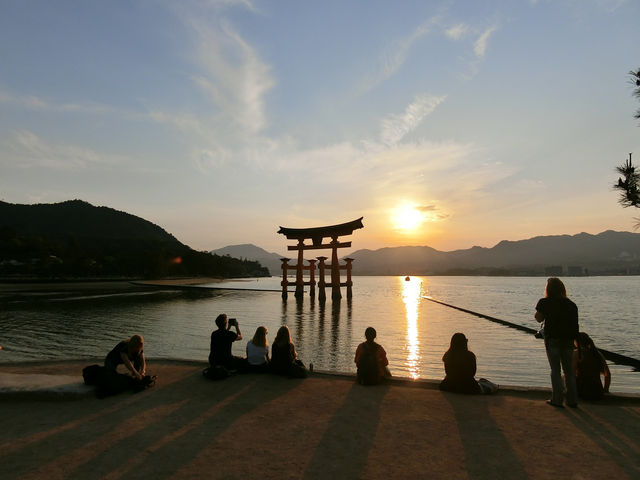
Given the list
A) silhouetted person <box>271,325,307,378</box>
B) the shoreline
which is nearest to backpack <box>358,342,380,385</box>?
the shoreline

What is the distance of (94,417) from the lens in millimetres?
5023

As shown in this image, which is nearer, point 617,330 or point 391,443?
point 391,443

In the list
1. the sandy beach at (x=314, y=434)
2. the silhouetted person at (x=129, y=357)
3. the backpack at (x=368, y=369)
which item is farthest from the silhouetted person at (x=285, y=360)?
the silhouetted person at (x=129, y=357)

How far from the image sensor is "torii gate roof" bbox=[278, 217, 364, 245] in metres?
36.2

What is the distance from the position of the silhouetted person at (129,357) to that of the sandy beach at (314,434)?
41 centimetres

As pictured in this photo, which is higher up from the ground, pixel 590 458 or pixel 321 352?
pixel 590 458

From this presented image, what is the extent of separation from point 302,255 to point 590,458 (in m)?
36.2

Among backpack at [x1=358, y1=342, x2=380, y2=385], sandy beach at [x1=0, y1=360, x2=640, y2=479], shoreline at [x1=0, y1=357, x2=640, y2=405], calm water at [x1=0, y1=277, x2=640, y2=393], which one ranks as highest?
backpack at [x1=358, y1=342, x2=380, y2=385]

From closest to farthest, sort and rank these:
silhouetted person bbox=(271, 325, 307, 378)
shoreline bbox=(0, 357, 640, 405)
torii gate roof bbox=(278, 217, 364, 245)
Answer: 1. shoreline bbox=(0, 357, 640, 405)
2. silhouetted person bbox=(271, 325, 307, 378)
3. torii gate roof bbox=(278, 217, 364, 245)

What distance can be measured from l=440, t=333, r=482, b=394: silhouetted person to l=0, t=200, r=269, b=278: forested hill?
82.0m

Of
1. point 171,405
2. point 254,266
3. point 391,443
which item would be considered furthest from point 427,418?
point 254,266

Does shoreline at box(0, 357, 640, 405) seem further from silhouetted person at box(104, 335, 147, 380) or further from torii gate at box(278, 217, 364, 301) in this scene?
torii gate at box(278, 217, 364, 301)

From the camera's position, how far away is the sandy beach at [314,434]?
363 cm

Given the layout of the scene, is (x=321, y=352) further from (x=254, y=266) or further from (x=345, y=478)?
(x=254, y=266)
